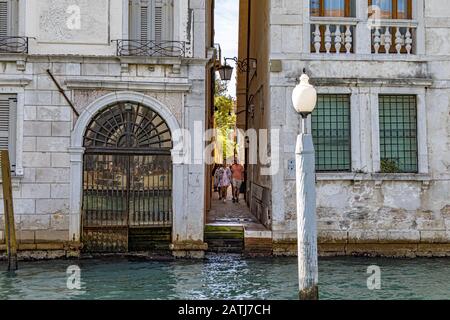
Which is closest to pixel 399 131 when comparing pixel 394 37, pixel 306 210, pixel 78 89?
pixel 394 37

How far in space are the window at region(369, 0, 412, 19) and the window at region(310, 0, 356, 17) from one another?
0.47 m

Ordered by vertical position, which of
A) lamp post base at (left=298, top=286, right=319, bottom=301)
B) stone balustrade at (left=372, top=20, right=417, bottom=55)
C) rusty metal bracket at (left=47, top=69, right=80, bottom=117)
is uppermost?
stone balustrade at (left=372, top=20, right=417, bottom=55)

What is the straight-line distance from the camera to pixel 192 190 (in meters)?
12.8

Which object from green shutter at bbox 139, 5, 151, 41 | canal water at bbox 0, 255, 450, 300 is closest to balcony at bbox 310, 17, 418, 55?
green shutter at bbox 139, 5, 151, 41

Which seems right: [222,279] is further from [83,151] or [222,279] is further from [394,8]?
[394,8]

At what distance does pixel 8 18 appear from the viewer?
12.6 m

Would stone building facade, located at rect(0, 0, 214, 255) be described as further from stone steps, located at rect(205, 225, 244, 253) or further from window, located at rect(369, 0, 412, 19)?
window, located at rect(369, 0, 412, 19)

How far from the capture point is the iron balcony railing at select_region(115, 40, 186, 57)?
1275 centimetres

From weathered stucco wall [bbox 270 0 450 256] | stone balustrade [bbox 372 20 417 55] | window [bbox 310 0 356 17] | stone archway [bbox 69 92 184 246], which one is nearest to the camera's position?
stone archway [bbox 69 92 184 246]

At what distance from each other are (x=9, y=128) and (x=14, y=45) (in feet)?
5.94

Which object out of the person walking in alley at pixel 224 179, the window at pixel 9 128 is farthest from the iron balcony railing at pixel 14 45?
the person walking in alley at pixel 224 179

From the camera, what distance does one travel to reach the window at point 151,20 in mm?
12945

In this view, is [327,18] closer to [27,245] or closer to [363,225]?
[363,225]
